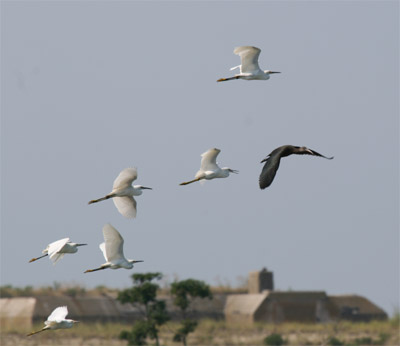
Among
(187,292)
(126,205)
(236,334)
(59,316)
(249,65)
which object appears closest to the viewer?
(59,316)

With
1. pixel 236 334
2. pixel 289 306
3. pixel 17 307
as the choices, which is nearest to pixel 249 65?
pixel 17 307

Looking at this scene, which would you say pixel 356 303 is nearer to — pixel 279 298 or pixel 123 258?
pixel 279 298

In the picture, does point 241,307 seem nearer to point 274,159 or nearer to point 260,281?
point 260,281

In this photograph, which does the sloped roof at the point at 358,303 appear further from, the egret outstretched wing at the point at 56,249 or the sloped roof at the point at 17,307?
the egret outstretched wing at the point at 56,249

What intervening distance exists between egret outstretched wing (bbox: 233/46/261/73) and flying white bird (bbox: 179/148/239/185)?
8.02 ft

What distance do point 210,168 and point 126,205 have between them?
2.48 metres

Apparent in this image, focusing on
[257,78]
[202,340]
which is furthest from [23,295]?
[257,78]

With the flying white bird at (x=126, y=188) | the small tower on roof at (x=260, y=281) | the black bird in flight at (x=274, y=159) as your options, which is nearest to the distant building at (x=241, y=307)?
the small tower on roof at (x=260, y=281)

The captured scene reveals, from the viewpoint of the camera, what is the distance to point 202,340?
63719 millimetres

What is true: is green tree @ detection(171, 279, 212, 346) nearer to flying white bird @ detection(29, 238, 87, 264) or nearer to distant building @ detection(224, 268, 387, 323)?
distant building @ detection(224, 268, 387, 323)

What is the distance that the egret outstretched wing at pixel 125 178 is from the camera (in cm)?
2602

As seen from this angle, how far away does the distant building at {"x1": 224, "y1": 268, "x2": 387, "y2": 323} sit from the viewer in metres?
69.3

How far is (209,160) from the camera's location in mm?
27859

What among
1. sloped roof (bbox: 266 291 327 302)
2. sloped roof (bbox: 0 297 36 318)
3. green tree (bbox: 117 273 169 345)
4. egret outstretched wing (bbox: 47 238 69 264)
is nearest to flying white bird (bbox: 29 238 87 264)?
egret outstretched wing (bbox: 47 238 69 264)
